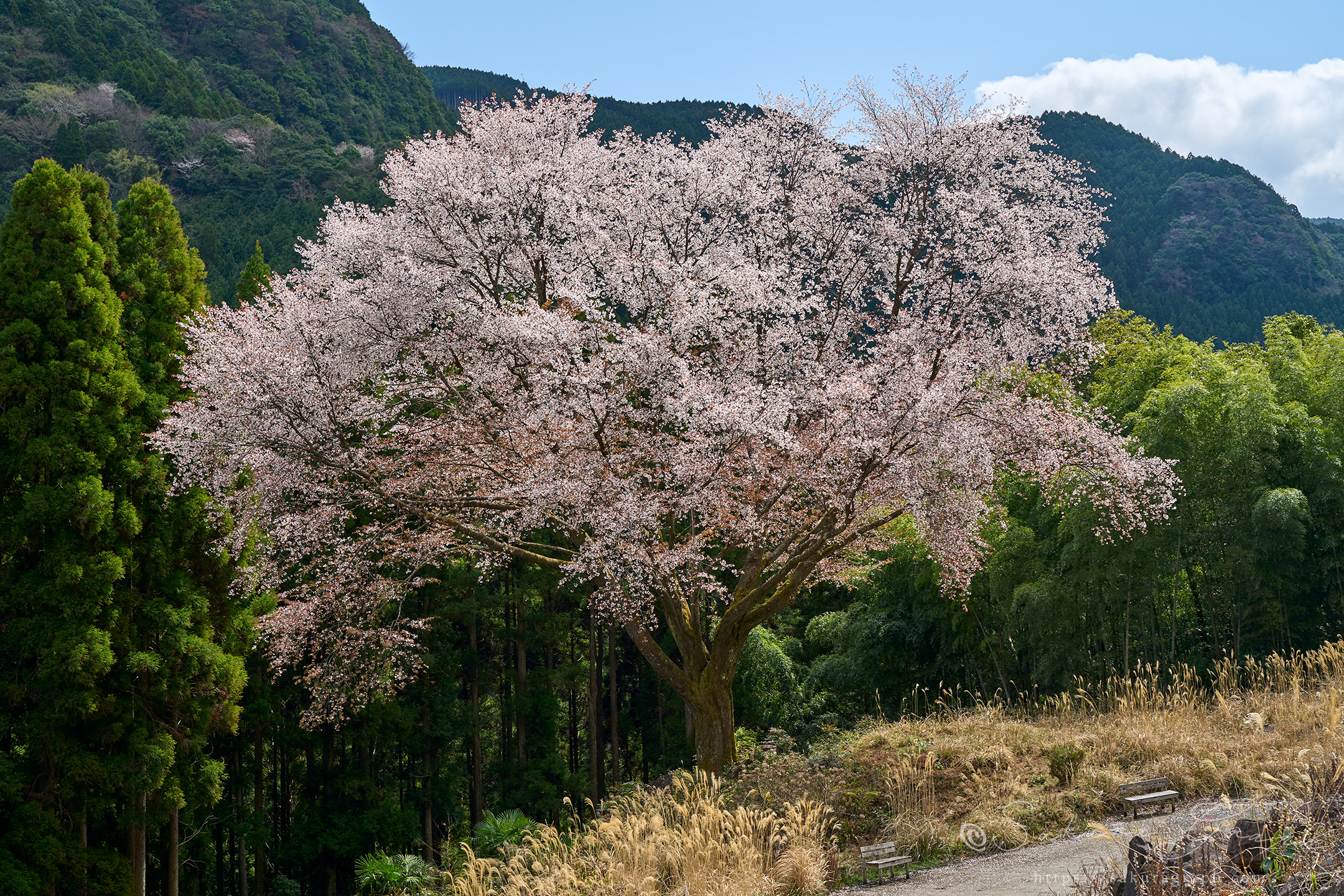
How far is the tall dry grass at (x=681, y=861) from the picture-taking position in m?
5.14

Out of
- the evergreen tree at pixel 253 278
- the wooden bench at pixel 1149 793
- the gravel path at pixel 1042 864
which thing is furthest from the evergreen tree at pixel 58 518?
the wooden bench at pixel 1149 793

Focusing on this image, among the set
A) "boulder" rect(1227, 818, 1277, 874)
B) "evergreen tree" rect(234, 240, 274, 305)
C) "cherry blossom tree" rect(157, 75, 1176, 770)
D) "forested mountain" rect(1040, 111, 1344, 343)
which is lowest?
"boulder" rect(1227, 818, 1277, 874)

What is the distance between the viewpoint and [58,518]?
12.2 metres

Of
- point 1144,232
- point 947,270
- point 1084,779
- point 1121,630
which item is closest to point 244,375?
point 947,270

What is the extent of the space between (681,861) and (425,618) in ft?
40.4

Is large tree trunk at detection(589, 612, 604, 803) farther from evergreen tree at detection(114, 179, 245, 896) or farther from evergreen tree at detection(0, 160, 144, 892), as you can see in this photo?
evergreen tree at detection(0, 160, 144, 892)

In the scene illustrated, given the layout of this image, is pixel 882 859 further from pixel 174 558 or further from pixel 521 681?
pixel 521 681

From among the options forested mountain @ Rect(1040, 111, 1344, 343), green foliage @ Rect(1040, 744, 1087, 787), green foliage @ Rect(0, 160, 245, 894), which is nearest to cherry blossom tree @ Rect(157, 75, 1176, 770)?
green foliage @ Rect(1040, 744, 1087, 787)

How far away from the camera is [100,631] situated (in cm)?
1203

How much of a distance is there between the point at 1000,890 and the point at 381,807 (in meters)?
18.0

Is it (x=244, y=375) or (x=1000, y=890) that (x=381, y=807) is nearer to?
(x=244, y=375)

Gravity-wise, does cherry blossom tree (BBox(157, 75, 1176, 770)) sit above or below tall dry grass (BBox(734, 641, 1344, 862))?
above

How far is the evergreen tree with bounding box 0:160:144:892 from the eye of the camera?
39.4 feet

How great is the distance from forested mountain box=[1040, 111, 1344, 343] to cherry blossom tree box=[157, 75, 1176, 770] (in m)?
67.4
